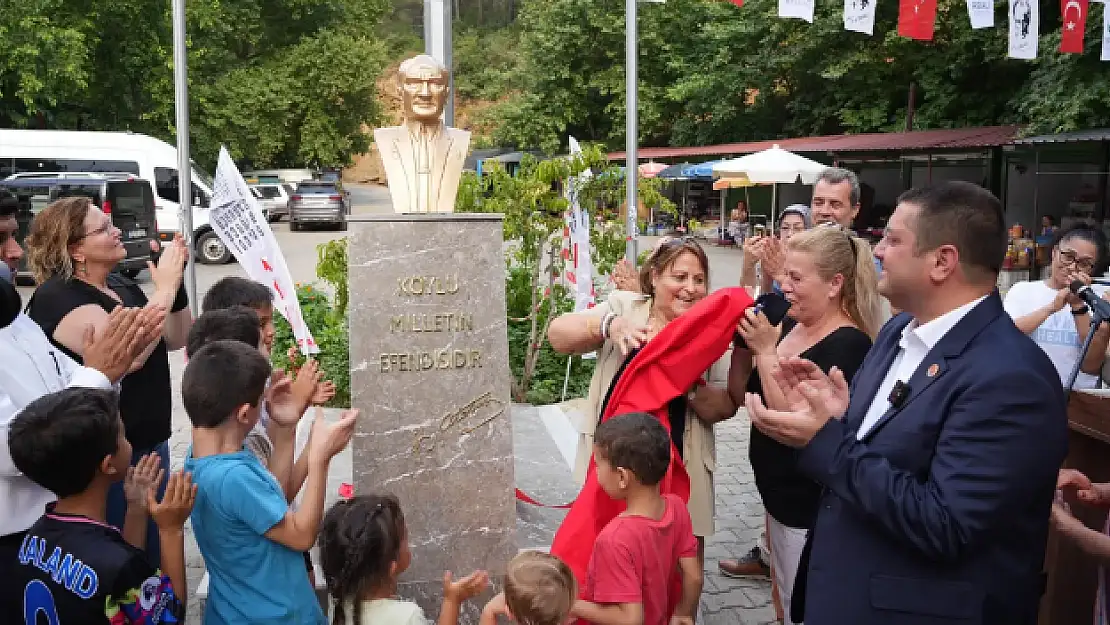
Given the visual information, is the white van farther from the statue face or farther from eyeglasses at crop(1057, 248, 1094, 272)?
eyeglasses at crop(1057, 248, 1094, 272)

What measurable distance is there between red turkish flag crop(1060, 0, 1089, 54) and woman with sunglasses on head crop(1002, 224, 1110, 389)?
7493 millimetres

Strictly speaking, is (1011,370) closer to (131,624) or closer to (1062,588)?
(1062,588)

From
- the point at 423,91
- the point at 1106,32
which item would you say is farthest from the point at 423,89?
the point at 1106,32

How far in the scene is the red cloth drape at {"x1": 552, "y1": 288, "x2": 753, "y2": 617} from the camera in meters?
3.13

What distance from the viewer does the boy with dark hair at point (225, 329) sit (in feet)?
10.9

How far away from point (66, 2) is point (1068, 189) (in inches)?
945

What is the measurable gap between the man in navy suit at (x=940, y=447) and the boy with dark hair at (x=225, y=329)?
1.98 meters

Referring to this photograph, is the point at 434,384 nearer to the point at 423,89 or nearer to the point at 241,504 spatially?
the point at 241,504

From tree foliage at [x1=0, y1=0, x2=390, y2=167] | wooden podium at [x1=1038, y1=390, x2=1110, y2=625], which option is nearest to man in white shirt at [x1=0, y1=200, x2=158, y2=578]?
wooden podium at [x1=1038, y1=390, x2=1110, y2=625]

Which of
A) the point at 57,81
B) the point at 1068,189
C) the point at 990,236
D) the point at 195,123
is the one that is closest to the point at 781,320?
the point at 990,236

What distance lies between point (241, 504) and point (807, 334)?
199 cm

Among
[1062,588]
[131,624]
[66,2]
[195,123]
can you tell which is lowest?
[1062,588]

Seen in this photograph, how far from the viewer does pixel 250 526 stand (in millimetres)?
2725
